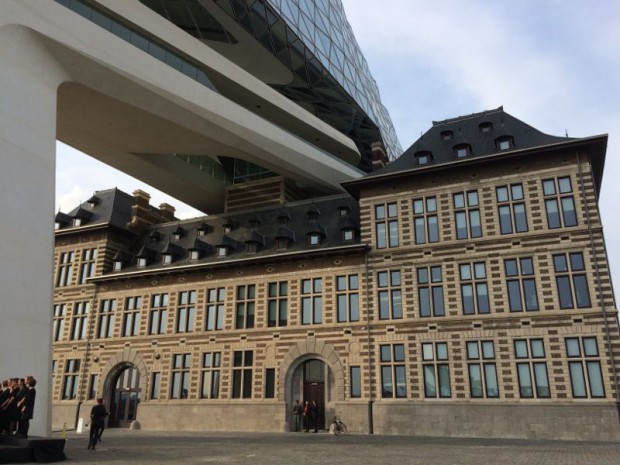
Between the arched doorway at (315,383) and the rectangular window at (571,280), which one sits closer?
the rectangular window at (571,280)

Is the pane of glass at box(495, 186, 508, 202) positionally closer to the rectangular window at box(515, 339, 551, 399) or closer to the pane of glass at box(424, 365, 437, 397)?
the rectangular window at box(515, 339, 551, 399)

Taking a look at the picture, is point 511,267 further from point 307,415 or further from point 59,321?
point 59,321

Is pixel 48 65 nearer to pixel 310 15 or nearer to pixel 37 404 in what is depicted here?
pixel 37 404

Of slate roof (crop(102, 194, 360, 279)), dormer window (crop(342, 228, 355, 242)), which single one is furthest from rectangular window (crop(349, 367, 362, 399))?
dormer window (crop(342, 228, 355, 242))

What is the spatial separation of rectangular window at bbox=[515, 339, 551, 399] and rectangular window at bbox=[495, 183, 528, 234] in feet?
18.7

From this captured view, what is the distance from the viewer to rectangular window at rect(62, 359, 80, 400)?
3484cm

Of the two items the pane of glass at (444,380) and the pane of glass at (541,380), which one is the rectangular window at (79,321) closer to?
the pane of glass at (444,380)

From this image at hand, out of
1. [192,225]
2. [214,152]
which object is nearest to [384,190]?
[214,152]

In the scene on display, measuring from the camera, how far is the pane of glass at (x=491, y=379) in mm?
24875

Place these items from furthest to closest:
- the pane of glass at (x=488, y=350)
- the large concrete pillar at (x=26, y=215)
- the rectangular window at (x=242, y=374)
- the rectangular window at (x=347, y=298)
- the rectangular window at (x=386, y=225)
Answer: the rectangular window at (x=242, y=374) → the rectangular window at (x=386, y=225) → the rectangular window at (x=347, y=298) → the pane of glass at (x=488, y=350) → the large concrete pillar at (x=26, y=215)

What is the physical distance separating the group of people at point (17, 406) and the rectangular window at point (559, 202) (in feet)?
76.4

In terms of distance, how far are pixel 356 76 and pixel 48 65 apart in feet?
106

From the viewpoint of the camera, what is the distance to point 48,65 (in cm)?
2241

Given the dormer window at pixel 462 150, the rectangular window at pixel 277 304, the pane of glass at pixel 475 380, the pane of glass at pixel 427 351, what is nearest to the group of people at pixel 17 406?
the rectangular window at pixel 277 304
